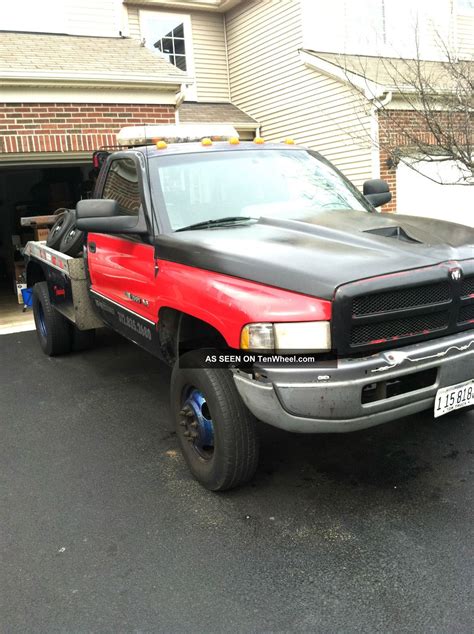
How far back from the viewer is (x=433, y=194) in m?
A: 11.8

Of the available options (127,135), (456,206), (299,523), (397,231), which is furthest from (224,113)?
(299,523)

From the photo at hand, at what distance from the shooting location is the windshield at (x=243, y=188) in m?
3.80

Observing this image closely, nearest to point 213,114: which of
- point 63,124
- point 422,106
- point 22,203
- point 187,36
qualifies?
point 187,36

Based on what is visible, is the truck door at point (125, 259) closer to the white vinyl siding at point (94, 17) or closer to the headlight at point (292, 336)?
the headlight at point (292, 336)

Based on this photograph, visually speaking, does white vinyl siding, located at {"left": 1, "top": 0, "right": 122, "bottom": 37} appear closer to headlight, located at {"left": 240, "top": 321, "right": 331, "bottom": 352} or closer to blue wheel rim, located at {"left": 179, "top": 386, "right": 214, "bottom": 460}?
blue wheel rim, located at {"left": 179, "top": 386, "right": 214, "bottom": 460}

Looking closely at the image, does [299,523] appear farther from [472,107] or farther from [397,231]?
[472,107]

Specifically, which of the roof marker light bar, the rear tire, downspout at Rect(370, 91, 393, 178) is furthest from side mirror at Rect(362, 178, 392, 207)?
downspout at Rect(370, 91, 393, 178)

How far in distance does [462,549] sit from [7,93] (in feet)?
26.6

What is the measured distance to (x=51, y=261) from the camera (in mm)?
5832

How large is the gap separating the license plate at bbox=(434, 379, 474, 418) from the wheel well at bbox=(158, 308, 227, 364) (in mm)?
1176

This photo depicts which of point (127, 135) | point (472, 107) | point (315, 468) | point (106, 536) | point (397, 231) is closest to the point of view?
point (106, 536)

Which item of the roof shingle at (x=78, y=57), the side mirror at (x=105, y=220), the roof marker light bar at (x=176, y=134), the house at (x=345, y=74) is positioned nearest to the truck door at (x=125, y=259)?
the side mirror at (x=105, y=220)

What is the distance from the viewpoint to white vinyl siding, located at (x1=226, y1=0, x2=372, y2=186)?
11.5 m

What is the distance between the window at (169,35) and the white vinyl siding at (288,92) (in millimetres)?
1231
